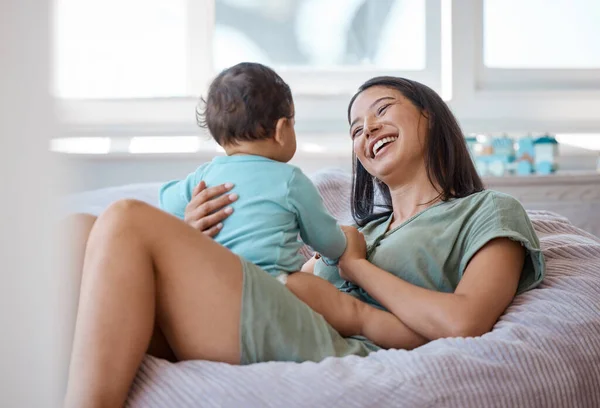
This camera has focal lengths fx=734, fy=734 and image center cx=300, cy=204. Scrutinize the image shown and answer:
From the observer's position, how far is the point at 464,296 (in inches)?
48.9

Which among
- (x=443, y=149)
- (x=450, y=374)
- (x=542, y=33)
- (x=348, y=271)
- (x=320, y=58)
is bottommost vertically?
(x=450, y=374)

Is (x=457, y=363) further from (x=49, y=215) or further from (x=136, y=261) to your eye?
(x=49, y=215)

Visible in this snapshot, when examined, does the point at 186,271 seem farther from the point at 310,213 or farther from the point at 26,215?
the point at 26,215

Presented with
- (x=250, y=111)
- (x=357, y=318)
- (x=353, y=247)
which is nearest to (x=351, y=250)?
(x=353, y=247)

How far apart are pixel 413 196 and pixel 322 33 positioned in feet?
4.61

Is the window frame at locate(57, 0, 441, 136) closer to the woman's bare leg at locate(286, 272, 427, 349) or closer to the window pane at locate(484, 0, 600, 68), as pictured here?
the window pane at locate(484, 0, 600, 68)

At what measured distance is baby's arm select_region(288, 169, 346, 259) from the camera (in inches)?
48.3

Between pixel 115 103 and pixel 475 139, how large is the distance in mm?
1301

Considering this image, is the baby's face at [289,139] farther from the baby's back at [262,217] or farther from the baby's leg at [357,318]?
the baby's leg at [357,318]

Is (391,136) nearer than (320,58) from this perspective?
Yes

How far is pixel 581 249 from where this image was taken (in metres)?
1.55

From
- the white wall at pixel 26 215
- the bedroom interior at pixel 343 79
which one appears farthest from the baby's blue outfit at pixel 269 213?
the white wall at pixel 26 215

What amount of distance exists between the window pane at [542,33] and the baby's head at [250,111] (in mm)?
1858

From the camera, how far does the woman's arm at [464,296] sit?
1.23 meters
